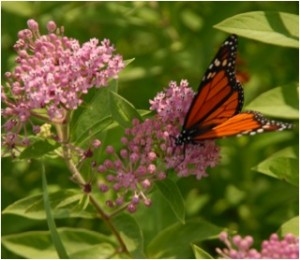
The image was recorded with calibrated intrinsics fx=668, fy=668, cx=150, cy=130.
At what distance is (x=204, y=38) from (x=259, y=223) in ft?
3.98

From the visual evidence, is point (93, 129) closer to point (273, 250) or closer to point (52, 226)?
point (52, 226)

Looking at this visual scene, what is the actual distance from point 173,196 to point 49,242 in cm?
82

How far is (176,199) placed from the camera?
8.59 feet

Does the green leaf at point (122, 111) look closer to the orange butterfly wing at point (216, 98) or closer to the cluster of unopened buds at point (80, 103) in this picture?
the cluster of unopened buds at point (80, 103)

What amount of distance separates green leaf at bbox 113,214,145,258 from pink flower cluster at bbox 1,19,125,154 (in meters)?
0.58

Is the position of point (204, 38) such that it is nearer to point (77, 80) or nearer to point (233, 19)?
point (233, 19)

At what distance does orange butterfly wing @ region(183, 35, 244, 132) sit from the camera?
2.69 m

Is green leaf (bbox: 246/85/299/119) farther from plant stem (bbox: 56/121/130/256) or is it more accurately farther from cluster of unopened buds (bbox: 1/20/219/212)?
plant stem (bbox: 56/121/130/256)

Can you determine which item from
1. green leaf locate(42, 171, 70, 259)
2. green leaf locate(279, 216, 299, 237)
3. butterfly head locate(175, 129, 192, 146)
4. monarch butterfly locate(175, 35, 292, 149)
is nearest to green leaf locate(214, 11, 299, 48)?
monarch butterfly locate(175, 35, 292, 149)

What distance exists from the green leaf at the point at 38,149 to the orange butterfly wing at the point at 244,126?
575 millimetres

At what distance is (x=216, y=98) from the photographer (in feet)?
8.96

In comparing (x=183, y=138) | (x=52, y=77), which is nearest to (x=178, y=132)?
(x=183, y=138)

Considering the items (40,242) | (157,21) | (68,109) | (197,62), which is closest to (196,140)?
(68,109)

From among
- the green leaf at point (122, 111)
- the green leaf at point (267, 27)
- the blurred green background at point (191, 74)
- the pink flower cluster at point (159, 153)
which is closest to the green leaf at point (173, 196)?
the pink flower cluster at point (159, 153)
